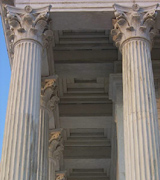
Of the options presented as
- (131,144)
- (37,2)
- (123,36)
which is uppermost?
(37,2)

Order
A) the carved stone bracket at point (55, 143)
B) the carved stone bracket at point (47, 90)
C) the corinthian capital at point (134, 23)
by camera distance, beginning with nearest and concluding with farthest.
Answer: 1. the corinthian capital at point (134, 23)
2. the carved stone bracket at point (47, 90)
3. the carved stone bracket at point (55, 143)

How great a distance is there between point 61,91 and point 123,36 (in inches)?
493

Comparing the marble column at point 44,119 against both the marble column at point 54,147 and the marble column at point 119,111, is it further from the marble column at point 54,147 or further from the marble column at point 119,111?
the marble column at point 54,147

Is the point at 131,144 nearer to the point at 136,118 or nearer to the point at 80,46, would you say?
the point at 136,118

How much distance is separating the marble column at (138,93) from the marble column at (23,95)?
14.7 ft

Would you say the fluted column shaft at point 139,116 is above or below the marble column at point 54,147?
below

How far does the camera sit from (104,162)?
45.3m

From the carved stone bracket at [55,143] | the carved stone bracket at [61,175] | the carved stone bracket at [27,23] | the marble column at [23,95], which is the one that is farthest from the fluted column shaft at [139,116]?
the carved stone bracket at [61,175]

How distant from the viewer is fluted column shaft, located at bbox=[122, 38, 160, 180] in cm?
2280

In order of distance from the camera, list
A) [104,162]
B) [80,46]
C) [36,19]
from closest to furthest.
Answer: [36,19] < [80,46] < [104,162]

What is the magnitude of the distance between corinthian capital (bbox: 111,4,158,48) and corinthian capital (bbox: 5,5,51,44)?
4.02 m

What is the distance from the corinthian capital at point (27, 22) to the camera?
27.2 m

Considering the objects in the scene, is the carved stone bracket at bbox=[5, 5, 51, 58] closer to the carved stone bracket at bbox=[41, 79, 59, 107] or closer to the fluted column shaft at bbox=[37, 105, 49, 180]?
the carved stone bracket at bbox=[41, 79, 59, 107]

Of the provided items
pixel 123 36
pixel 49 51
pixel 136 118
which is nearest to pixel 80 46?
pixel 49 51
